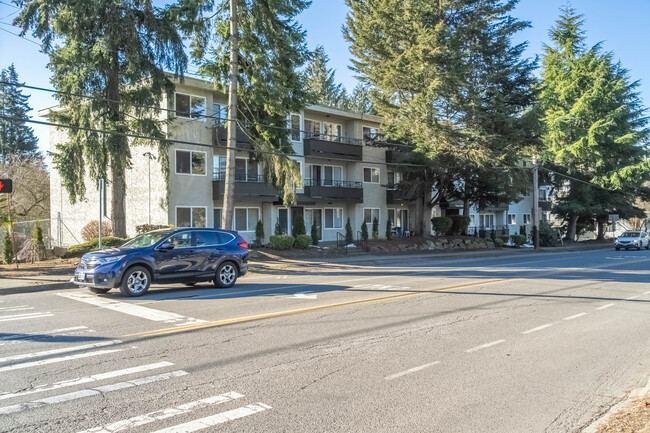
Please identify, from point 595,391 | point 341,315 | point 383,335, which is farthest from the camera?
point 341,315

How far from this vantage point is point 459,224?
140 feet

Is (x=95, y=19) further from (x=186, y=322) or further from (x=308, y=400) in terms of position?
(x=308, y=400)

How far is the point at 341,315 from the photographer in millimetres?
10133

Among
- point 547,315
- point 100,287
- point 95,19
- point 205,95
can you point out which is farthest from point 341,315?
point 205,95

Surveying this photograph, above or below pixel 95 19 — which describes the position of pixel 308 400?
below

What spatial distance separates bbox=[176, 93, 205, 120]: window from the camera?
2766 centimetres

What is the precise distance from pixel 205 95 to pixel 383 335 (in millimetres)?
23151

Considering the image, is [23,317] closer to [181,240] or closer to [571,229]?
[181,240]

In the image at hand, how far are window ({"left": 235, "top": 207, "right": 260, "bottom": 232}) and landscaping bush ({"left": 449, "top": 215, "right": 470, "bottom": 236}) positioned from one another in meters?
17.9

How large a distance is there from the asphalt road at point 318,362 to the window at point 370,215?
27199mm

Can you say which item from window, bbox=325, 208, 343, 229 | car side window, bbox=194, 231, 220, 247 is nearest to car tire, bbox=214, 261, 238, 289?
car side window, bbox=194, 231, 220, 247

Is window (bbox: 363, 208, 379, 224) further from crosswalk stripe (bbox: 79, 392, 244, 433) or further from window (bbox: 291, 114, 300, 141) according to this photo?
crosswalk stripe (bbox: 79, 392, 244, 433)

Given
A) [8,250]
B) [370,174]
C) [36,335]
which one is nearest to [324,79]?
[370,174]

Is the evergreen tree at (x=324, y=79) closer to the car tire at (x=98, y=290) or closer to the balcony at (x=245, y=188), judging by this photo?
the balcony at (x=245, y=188)
